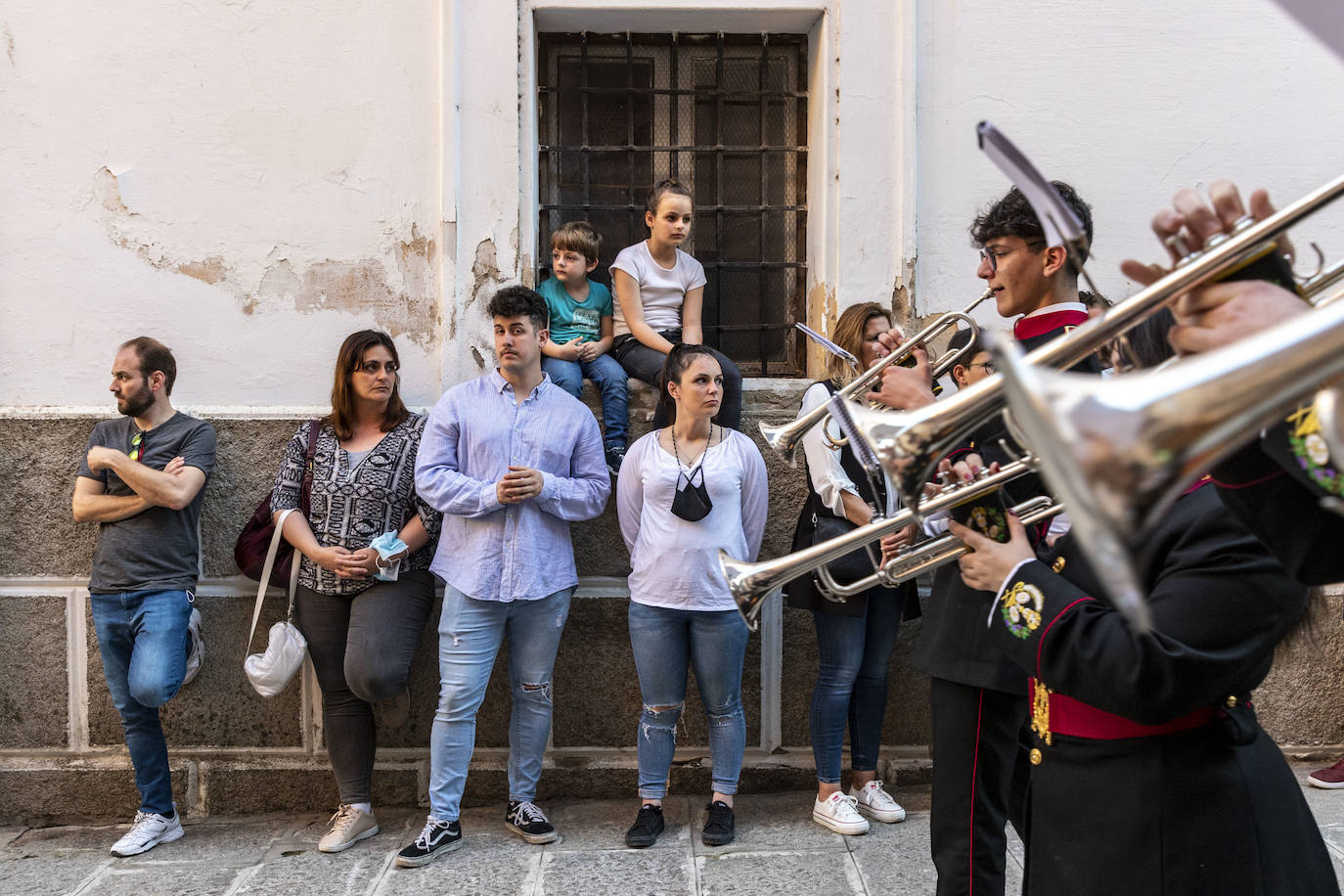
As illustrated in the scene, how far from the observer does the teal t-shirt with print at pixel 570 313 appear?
16.1 feet

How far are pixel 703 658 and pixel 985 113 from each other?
103 inches

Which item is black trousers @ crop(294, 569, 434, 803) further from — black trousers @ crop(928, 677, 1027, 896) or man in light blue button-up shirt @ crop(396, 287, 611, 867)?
black trousers @ crop(928, 677, 1027, 896)

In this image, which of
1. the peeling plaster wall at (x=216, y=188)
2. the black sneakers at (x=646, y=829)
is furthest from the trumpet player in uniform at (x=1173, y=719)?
the peeling plaster wall at (x=216, y=188)

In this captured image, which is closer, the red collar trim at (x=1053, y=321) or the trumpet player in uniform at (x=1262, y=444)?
the trumpet player in uniform at (x=1262, y=444)

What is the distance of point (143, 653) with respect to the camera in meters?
4.35

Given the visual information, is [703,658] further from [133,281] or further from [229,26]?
[229,26]

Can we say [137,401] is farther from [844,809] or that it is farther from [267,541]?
[844,809]

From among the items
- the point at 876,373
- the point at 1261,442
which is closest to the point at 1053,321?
the point at 876,373

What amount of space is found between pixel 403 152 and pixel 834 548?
3.36m

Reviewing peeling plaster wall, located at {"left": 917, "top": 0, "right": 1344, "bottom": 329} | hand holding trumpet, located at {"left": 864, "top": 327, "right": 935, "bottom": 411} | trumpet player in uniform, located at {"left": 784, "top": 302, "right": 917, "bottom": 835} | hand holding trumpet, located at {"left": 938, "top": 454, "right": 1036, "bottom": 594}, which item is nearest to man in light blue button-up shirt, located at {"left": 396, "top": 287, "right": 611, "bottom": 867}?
trumpet player in uniform, located at {"left": 784, "top": 302, "right": 917, "bottom": 835}

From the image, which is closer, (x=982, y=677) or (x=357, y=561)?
(x=982, y=677)

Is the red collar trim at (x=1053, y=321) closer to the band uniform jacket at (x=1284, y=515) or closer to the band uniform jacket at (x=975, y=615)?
the band uniform jacket at (x=975, y=615)

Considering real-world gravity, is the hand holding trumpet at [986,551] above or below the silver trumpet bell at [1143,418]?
below

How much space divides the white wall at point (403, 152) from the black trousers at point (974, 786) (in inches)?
93.1
